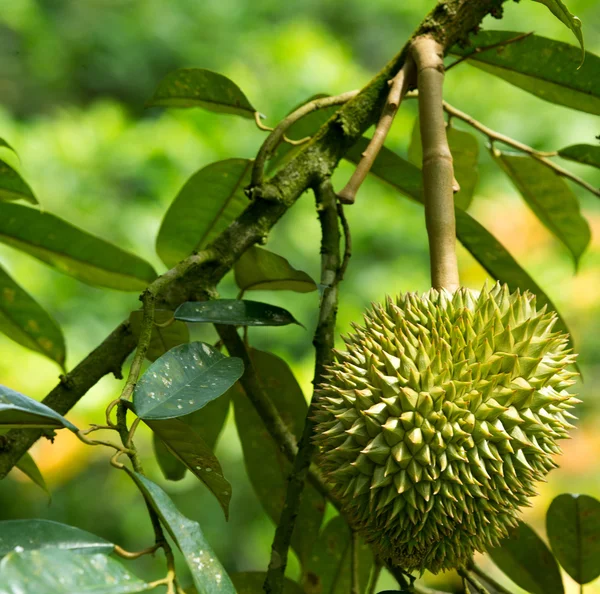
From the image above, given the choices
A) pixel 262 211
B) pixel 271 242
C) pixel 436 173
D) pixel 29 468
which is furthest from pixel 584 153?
pixel 271 242

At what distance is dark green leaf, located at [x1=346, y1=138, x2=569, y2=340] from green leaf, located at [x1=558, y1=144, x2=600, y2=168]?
6.9 inches

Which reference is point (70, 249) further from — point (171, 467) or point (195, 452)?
point (195, 452)

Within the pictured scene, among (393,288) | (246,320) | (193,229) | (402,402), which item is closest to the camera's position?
(402,402)

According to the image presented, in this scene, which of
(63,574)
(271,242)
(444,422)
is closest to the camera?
(63,574)

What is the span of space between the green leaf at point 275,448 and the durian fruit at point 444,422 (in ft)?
0.58

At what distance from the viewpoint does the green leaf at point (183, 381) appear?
1.79 ft

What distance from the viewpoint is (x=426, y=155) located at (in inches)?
28.5

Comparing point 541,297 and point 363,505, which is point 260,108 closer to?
point 541,297

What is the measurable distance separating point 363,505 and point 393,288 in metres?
1.98

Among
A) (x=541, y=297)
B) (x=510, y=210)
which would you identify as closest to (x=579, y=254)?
(x=541, y=297)

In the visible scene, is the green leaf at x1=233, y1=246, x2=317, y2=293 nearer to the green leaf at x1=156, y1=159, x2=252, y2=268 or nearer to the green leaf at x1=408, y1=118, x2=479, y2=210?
the green leaf at x1=156, y1=159, x2=252, y2=268

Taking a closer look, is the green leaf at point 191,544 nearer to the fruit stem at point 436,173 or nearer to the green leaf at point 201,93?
the fruit stem at point 436,173

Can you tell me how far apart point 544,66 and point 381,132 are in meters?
0.27

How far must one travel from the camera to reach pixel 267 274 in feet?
2.69
